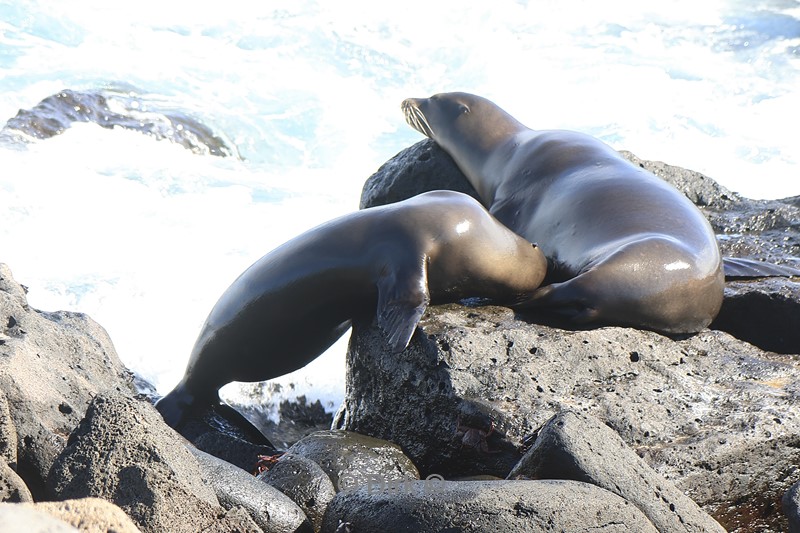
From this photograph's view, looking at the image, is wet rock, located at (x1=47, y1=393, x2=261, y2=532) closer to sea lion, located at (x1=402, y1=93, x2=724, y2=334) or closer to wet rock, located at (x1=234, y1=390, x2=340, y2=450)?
sea lion, located at (x1=402, y1=93, x2=724, y2=334)

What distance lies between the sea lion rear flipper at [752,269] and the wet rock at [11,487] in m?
3.87

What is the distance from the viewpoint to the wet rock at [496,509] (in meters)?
2.76

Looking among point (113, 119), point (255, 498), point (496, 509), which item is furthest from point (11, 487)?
point (113, 119)

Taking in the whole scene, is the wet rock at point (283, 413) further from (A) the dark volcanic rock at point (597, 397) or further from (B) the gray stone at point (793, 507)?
(B) the gray stone at point (793, 507)

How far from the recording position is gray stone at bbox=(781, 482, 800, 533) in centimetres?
337

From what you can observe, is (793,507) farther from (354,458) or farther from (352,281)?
(352,281)

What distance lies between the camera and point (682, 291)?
4.77 meters

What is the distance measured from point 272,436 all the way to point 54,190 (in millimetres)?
5560

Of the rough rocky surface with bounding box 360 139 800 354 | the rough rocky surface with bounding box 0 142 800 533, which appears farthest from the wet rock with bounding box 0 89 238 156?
the rough rocky surface with bounding box 0 142 800 533

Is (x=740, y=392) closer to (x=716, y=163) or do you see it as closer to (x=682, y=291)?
(x=682, y=291)

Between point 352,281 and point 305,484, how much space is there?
1.18m

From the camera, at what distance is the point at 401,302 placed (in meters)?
4.29

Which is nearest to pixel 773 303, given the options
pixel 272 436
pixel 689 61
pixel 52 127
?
pixel 272 436

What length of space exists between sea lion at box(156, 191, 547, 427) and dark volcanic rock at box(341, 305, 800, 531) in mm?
158
